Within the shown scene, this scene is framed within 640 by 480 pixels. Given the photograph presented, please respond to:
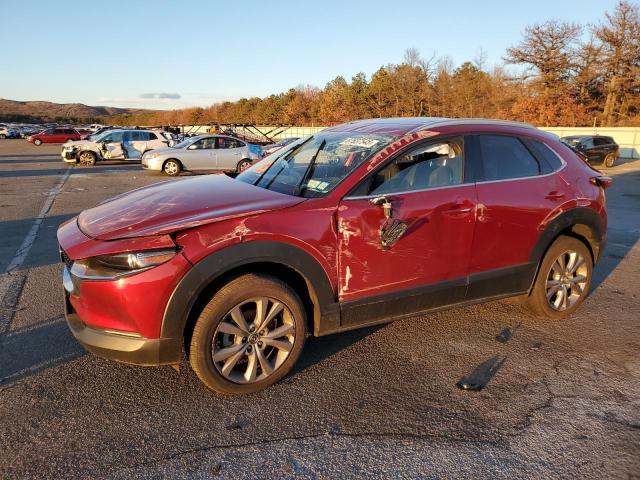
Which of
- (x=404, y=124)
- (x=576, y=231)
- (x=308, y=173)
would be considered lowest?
(x=576, y=231)

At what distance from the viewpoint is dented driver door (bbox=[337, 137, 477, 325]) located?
3.30 meters

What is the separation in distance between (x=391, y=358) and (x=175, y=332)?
1.66 m

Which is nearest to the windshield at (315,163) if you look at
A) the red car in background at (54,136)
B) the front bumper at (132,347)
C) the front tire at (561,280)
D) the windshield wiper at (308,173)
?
the windshield wiper at (308,173)

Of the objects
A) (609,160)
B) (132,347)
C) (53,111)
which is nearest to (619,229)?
(132,347)

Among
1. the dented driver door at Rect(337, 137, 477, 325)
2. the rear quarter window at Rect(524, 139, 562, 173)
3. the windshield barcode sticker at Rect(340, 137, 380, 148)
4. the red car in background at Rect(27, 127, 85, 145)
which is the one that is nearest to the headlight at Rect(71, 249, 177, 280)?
the dented driver door at Rect(337, 137, 477, 325)

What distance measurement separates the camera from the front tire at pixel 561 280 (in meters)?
4.32

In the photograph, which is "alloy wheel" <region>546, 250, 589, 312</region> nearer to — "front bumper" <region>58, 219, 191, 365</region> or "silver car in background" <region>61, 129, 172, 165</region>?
"front bumper" <region>58, 219, 191, 365</region>

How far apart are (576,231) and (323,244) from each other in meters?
2.73

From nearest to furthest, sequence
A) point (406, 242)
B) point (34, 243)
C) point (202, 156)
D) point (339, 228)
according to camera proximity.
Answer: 1. point (339, 228)
2. point (406, 242)
3. point (34, 243)
4. point (202, 156)

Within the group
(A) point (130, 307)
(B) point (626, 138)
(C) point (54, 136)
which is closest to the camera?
(A) point (130, 307)

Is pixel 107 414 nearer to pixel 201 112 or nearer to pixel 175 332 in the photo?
pixel 175 332

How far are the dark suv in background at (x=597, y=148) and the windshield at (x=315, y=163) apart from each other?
2431cm

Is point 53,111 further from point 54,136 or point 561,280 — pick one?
point 561,280

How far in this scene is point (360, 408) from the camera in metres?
3.00
